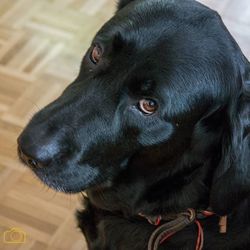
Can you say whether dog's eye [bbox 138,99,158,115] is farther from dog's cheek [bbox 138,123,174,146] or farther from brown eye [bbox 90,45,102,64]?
brown eye [bbox 90,45,102,64]

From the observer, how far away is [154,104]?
116cm

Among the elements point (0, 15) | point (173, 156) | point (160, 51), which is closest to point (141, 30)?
point (160, 51)

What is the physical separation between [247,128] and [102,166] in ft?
1.17

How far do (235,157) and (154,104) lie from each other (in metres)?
0.23

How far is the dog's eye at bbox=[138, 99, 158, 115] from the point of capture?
116 cm

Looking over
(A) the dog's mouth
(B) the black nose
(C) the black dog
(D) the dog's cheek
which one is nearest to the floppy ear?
(C) the black dog

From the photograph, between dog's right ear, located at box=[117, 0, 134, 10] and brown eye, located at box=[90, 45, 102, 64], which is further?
dog's right ear, located at box=[117, 0, 134, 10]

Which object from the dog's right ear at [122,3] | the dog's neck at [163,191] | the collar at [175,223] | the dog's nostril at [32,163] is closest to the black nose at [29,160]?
the dog's nostril at [32,163]

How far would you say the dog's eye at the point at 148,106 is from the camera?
1163mm

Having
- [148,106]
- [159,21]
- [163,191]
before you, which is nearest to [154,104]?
[148,106]

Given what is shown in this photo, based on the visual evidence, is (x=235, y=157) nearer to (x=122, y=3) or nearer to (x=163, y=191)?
(x=163, y=191)

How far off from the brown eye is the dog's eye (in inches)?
6.4

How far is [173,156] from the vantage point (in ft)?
4.17

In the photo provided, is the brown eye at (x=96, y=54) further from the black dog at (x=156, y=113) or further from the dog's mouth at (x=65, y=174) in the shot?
the dog's mouth at (x=65, y=174)
